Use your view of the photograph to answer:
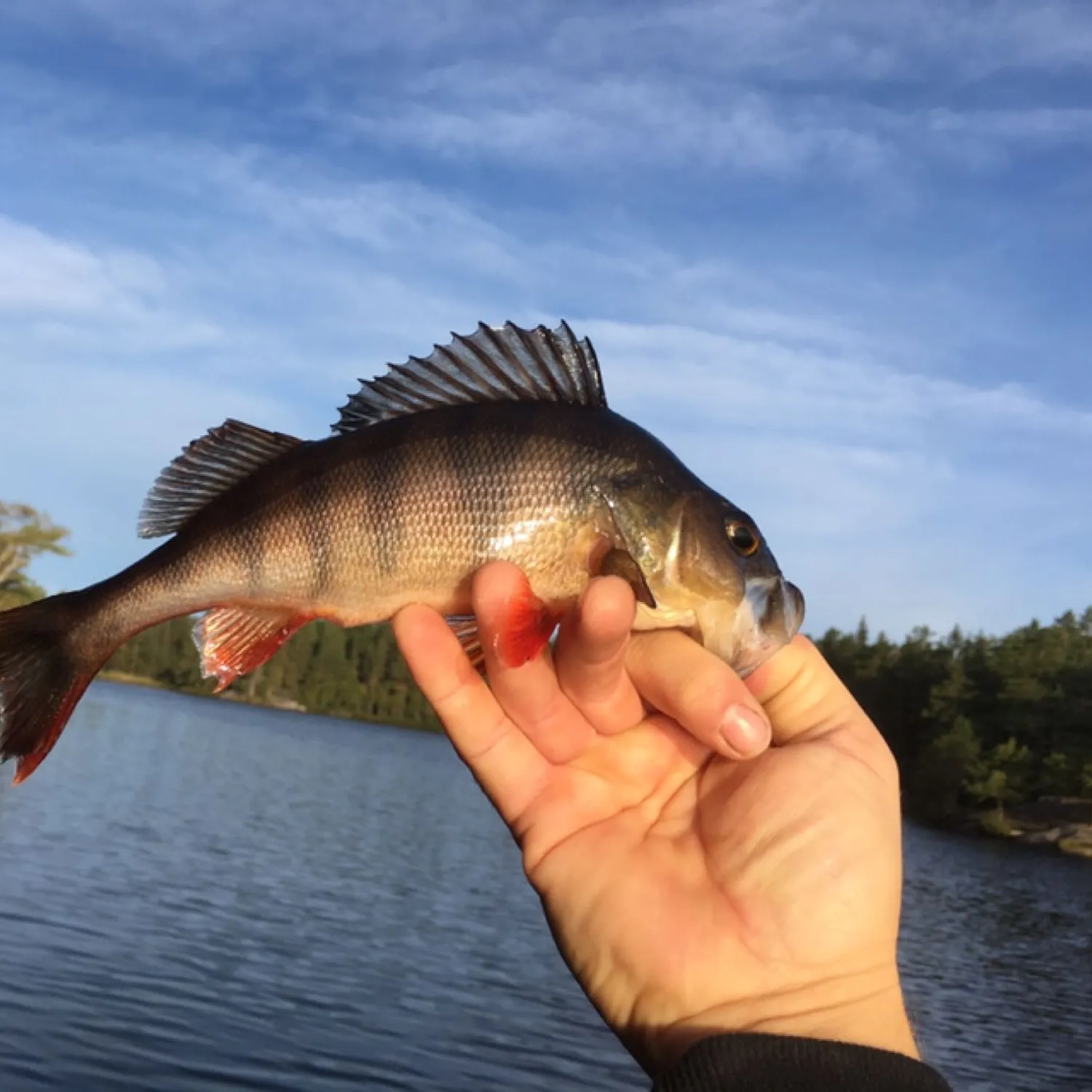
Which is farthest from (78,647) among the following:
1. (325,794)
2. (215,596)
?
(325,794)

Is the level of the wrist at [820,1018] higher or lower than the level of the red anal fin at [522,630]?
lower

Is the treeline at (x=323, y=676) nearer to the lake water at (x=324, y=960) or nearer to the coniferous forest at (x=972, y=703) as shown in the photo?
the coniferous forest at (x=972, y=703)

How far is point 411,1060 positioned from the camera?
1514 centimetres

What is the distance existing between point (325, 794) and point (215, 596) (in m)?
45.0

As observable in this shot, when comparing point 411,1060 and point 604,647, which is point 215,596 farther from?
point 411,1060

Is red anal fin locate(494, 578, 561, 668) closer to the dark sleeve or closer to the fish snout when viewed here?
the fish snout

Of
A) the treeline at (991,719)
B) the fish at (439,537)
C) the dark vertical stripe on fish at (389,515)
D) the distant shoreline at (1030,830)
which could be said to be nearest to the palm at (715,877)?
the fish at (439,537)

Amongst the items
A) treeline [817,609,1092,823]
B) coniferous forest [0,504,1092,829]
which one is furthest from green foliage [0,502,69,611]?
treeline [817,609,1092,823]

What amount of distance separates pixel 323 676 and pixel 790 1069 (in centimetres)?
13290

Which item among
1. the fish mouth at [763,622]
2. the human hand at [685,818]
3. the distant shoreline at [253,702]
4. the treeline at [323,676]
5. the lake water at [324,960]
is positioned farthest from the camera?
the distant shoreline at [253,702]

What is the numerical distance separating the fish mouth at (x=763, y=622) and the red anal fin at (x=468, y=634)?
765 mm

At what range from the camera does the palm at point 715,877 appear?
3215 mm

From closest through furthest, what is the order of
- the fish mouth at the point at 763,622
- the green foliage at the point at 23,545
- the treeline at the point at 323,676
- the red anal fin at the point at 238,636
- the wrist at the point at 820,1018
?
the wrist at the point at 820,1018
the fish mouth at the point at 763,622
the red anal fin at the point at 238,636
the green foliage at the point at 23,545
the treeline at the point at 323,676

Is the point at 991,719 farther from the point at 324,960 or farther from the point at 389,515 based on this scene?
the point at 389,515
